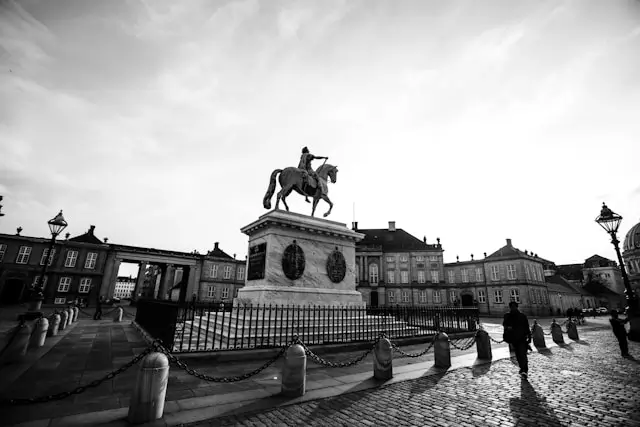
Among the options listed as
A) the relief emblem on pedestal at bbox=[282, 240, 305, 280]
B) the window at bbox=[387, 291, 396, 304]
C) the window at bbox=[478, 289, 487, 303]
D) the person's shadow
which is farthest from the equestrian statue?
the window at bbox=[478, 289, 487, 303]

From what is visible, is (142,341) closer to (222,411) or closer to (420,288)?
(222,411)

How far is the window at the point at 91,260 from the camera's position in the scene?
37.5m

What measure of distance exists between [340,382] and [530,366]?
5957 millimetres

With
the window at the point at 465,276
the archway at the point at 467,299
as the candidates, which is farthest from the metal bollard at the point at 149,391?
the window at the point at 465,276

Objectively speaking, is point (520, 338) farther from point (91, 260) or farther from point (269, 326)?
point (91, 260)

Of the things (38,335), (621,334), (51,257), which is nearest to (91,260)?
(51,257)

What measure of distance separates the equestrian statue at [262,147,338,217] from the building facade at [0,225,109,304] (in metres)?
36.6

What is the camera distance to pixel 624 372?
7359mm

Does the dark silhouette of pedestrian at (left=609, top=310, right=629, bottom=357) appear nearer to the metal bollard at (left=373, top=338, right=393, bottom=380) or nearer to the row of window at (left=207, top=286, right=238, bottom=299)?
the metal bollard at (left=373, top=338, right=393, bottom=380)

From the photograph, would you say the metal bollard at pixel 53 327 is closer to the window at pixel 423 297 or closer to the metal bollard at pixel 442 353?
the metal bollard at pixel 442 353

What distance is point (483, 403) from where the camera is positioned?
4941 mm

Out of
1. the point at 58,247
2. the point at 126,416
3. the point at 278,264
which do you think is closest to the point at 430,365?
the point at 278,264

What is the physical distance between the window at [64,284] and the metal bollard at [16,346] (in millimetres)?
38481

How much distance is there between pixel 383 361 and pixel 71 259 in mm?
45244
